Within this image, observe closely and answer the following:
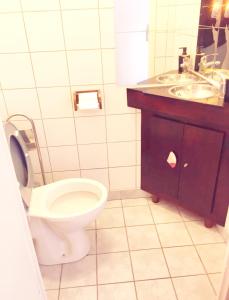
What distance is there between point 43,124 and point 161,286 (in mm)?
1175

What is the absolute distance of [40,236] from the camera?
143cm

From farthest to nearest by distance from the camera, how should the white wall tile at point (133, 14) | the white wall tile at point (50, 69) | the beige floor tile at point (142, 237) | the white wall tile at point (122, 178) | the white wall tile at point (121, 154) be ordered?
1. the white wall tile at point (133, 14)
2. the white wall tile at point (122, 178)
3. the white wall tile at point (121, 154)
4. the beige floor tile at point (142, 237)
5. the white wall tile at point (50, 69)

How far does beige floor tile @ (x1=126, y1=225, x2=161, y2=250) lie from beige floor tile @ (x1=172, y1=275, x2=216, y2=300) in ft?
0.86

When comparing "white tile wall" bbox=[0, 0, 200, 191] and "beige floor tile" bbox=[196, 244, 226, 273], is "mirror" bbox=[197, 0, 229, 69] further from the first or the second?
"beige floor tile" bbox=[196, 244, 226, 273]

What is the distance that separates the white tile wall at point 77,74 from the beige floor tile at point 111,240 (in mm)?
359

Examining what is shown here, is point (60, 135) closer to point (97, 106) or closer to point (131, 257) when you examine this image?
point (97, 106)

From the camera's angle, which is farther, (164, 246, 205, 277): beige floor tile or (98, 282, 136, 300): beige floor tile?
(164, 246, 205, 277): beige floor tile

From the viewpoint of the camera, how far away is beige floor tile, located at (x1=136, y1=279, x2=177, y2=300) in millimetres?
1301

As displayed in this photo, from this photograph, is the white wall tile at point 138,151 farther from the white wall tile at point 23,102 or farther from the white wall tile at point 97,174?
the white wall tile at point 23,102

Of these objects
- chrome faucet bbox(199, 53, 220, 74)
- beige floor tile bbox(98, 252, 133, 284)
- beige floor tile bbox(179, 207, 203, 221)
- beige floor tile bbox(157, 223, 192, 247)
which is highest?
chrome faucet bbox(199, 53, 220, 74)

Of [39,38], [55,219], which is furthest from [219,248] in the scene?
[39,38]

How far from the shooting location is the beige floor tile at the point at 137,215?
179cm

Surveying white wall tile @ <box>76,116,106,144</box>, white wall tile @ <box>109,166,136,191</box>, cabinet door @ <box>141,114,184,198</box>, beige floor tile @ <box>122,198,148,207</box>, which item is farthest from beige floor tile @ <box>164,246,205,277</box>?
white wall tile @ <box>76,116,106,144</box>

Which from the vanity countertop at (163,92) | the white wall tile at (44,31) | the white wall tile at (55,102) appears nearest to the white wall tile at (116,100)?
the vanity countertop at (163,92)
